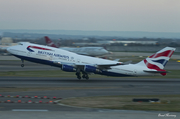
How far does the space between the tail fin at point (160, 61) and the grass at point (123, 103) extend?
11238 millimetres

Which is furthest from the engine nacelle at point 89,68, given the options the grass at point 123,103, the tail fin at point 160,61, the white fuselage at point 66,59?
the grass at point 123,103

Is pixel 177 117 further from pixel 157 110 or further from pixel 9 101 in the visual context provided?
pixel 9 101

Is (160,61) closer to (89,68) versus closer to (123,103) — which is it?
(89,68)

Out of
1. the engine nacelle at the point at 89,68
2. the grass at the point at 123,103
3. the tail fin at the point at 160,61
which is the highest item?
the tail fin at the point at 160,61

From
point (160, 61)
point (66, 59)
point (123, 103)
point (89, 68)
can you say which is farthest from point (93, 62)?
point (123, 103)

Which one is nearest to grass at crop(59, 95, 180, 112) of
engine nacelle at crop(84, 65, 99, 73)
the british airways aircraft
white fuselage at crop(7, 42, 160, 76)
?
engine nacelle at crop(84, 65, 99, 73)

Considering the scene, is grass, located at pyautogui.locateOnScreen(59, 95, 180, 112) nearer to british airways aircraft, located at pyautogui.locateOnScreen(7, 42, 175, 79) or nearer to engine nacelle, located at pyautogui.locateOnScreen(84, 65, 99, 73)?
engine nacelle, located at pyautogui.locateOnScreen(84, 65, 99, 73)

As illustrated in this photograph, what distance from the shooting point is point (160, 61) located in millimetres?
33500

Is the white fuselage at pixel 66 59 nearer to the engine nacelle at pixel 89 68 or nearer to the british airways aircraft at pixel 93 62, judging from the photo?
the british airways aircraft at pixel 93 62

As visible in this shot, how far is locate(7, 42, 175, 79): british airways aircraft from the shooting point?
33188mm

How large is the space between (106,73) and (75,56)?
5187 mm

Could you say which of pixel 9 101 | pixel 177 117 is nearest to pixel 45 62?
pixel 9 101

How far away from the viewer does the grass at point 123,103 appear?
18.0m

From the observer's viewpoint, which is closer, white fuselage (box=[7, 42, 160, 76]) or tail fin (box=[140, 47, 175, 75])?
tail fin (box=[140, 47, 175, 75])
